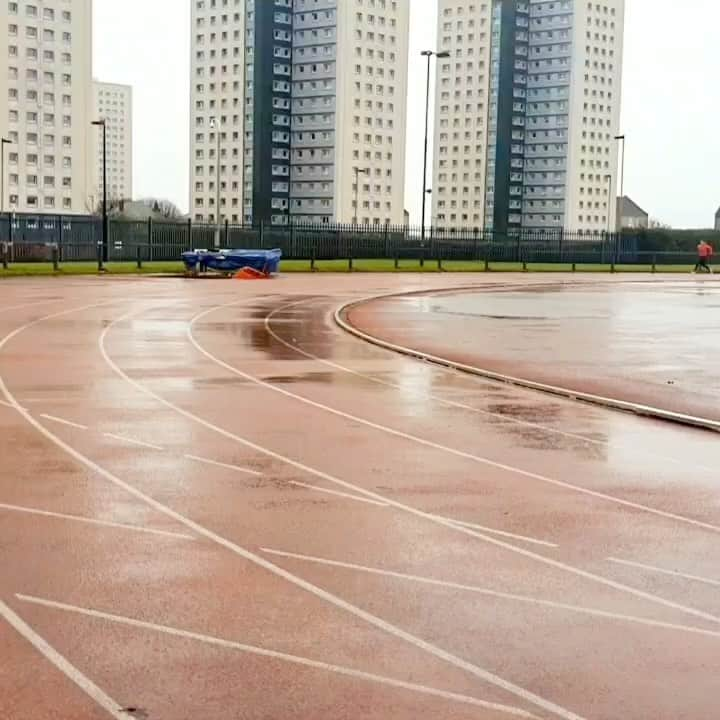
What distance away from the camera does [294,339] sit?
2056cm

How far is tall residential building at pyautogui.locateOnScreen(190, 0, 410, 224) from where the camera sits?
497 feet

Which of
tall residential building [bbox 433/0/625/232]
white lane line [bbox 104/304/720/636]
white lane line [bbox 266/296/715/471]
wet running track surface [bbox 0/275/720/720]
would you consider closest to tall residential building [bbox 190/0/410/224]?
tall residential building [bbox 433/0/625/232]

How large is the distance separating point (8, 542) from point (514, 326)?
722 inches

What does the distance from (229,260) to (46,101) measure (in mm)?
116791

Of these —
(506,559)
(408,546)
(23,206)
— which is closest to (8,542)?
(408,546)

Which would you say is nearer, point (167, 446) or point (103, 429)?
point (167, 446)

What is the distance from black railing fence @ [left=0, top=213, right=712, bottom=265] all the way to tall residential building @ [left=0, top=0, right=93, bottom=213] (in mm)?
77900

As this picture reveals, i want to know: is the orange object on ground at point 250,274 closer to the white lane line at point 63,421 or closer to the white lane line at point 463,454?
the white lane line at point 463,454

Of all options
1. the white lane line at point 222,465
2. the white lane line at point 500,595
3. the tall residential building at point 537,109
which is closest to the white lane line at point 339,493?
the white lane line at point 222,465

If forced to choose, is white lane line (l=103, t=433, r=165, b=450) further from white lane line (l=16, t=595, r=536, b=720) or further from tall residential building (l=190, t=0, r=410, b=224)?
tall residential building (l=190, t=0, r=410, b=224)

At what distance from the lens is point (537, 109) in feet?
556

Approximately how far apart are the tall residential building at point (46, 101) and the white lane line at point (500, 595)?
488 ft

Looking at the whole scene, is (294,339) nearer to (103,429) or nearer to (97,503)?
(103,429)

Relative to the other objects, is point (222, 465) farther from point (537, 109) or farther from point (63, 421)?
point (537, 109)
